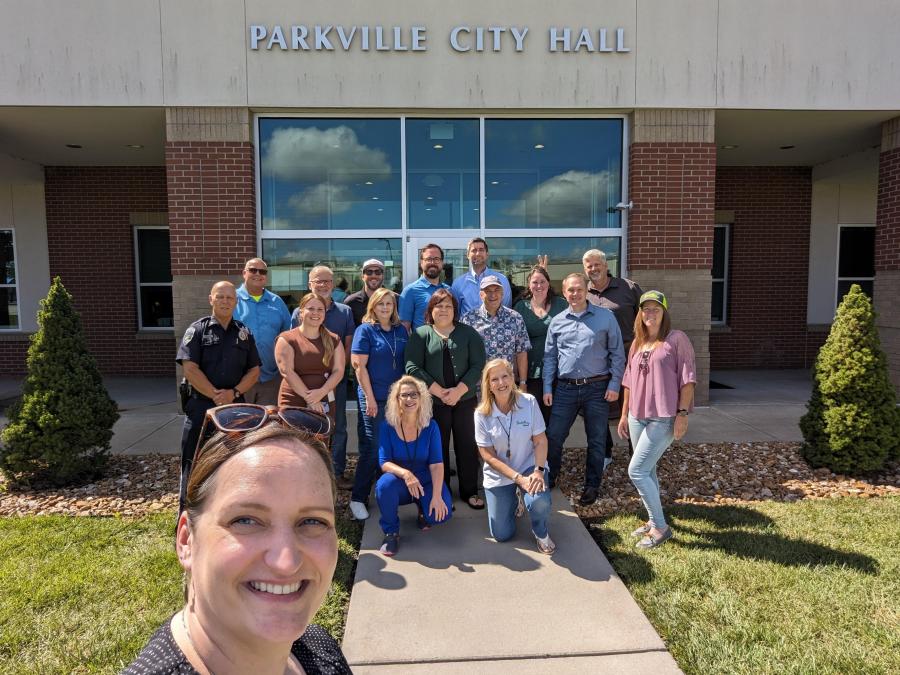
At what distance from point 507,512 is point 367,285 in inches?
102

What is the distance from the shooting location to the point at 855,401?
514 centimetres

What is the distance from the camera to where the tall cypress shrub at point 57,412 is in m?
4.87

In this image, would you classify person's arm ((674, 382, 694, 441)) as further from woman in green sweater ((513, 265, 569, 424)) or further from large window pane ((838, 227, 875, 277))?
large window pane ((838, 227, 875, 277))

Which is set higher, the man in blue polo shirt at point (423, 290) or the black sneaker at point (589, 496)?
the man in blue polo shirt at point (423, 290)

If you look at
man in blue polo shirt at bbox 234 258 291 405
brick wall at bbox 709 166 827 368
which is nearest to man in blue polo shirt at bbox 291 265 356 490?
man in blue polo shirt at bbox 234 258 291 405

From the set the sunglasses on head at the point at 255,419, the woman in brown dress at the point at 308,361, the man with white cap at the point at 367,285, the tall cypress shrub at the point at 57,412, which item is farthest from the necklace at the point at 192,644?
the tall cypress shrub at the point at 57,412

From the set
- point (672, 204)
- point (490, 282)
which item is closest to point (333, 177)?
point (490, 282)

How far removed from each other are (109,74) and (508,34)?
5036mm

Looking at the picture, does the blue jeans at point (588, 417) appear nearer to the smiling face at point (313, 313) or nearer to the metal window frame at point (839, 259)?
the smiling face at point (313, 313)

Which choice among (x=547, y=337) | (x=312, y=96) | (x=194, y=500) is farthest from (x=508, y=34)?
(x=194, y=500)

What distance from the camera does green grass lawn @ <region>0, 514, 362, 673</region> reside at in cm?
280

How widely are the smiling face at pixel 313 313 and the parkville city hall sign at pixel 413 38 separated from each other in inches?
175

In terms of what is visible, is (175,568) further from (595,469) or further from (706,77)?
(706,77)

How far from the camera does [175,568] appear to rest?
3.59 meters
